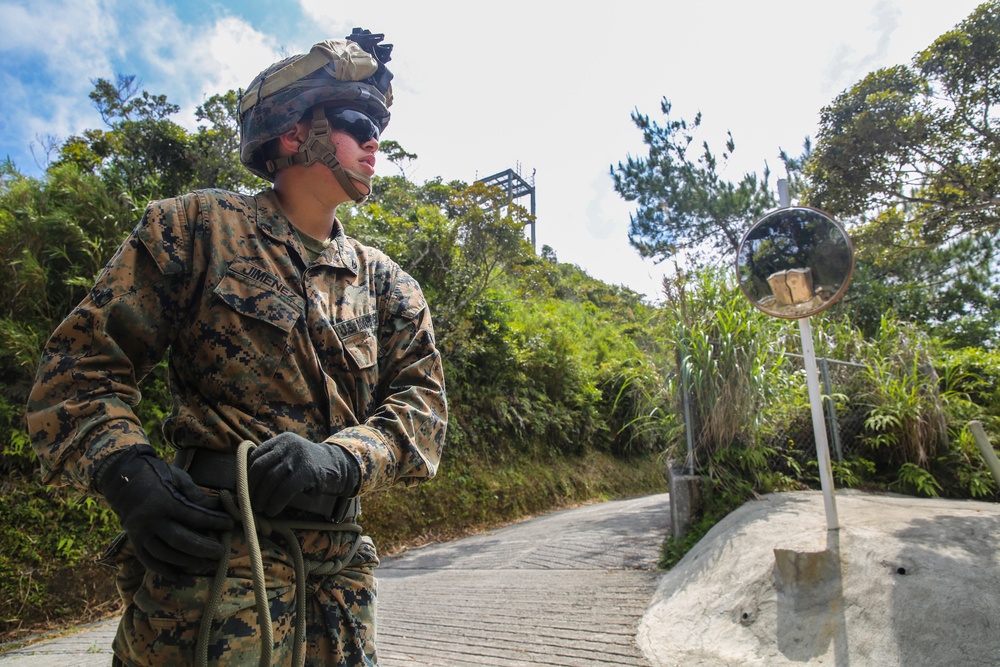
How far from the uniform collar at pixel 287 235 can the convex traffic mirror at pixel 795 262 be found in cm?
361

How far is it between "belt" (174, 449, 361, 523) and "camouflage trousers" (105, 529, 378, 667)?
0.21 feet

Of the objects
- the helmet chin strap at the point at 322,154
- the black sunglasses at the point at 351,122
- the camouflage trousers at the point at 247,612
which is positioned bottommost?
the camouflage trousers at the point at 247,612

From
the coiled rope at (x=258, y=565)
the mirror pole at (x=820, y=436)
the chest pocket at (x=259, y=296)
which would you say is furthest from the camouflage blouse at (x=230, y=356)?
the mirror pole at (x=820, y=436)

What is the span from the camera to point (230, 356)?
132 centimetres

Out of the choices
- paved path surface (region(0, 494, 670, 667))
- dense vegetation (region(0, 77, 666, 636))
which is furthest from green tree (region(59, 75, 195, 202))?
paved path surface (region(0, 494, 670, 667))

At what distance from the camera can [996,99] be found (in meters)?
6.26

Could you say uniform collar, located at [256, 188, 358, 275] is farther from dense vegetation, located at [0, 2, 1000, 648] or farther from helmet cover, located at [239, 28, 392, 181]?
dense vegetation, located at [0, 2, 1000, 648]

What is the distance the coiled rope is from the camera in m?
1.11

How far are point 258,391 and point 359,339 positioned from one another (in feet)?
0.91

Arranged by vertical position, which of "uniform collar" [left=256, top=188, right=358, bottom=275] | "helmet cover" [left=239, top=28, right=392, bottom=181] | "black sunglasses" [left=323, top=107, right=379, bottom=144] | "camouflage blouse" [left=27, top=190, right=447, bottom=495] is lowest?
"camouflage blouse" [left=27, top=190, right=447, bottom=495]

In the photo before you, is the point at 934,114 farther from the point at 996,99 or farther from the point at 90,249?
the point at 90,249

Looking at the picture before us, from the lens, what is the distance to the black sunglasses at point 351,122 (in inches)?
62.6

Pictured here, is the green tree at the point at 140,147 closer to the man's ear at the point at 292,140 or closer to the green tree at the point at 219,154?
the green tree at the point at 219,154

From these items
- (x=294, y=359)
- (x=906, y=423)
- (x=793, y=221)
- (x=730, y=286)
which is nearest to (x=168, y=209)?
(x=294, y=359)
